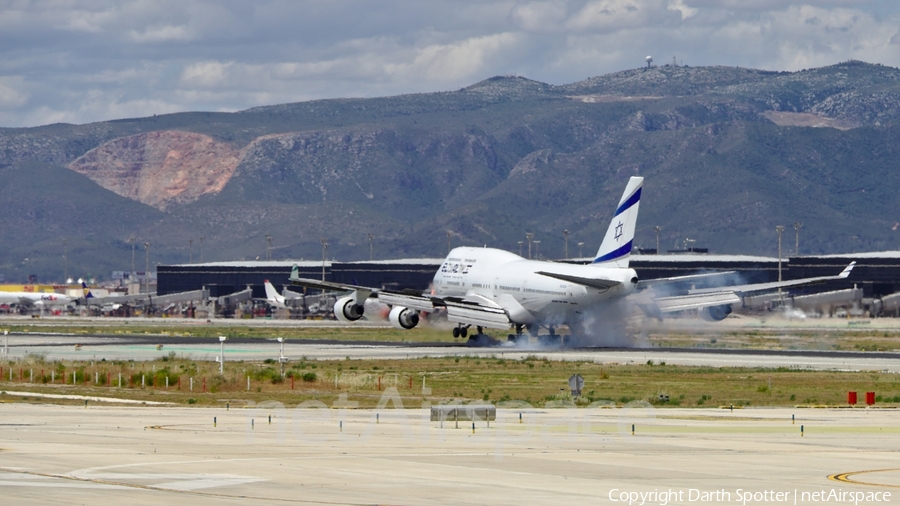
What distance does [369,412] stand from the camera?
180 feet

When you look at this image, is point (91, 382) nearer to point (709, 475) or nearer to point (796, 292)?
point (709, 475)

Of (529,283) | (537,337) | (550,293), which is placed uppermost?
(529,283)

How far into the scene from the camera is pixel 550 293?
334ft

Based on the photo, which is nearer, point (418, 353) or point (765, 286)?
point (418, 353)

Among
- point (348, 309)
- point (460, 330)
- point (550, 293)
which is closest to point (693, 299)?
point (550, 293)

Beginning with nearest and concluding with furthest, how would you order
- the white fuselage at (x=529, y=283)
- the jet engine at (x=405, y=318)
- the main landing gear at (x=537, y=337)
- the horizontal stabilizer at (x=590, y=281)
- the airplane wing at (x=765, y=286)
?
the horizontal stabilizer at (x=590, y=281) < the airplane wing at (x=765, y=286) < the white fuselage at (x=529, y=283) < the main landing gear at (x=537, y=337) < the jet engine at (x=405, y=318)

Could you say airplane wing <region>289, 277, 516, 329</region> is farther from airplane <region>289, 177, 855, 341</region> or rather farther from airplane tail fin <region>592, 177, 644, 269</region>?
airplane tail fin <region>592, 177, 644, 269</region>

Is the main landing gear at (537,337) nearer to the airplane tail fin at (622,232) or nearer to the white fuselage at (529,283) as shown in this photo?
the white fuselage at (529,283)

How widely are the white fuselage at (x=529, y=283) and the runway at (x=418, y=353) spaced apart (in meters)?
3.18

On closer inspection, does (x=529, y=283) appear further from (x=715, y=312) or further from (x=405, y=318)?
(x=715, y=312)

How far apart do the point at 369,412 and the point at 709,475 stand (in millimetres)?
21429

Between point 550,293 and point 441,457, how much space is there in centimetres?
6280

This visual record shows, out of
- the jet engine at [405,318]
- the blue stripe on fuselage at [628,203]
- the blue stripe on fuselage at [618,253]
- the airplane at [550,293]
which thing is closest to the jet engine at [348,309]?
the airplane at [550,293]

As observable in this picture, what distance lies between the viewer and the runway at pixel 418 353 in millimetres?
85750
